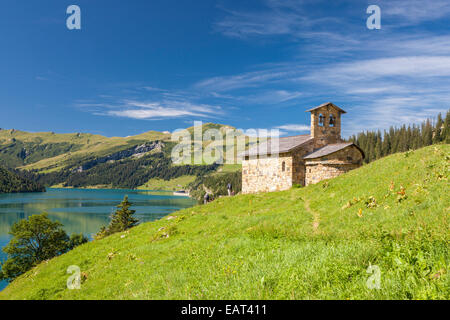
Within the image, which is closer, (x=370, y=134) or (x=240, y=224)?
(x=240, y=224)

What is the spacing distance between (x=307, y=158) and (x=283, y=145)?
436 cm

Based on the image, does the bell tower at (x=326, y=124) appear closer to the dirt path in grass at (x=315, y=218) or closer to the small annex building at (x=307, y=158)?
the small annex building at (x=307, y=158)

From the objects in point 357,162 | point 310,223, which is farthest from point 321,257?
point 357,162

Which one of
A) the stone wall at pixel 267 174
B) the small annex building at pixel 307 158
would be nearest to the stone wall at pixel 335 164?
the small annex building at pixel 307 158

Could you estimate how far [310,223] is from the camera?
47.2 ft

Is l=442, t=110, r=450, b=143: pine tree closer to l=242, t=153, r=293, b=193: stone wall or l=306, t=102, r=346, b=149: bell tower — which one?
l=306, t=102, r=346, b=149: bell tower

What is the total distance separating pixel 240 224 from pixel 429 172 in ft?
37.9

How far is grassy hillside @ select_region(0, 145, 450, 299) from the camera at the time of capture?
614 centimetres

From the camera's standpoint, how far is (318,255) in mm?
8086

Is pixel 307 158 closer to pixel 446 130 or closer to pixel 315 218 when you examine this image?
pixel 315 218

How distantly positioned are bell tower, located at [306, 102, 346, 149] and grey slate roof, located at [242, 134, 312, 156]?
1.38m

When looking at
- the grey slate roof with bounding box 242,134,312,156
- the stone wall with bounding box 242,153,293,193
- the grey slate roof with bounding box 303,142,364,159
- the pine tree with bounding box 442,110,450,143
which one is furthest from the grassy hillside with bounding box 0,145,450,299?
the pine tree with bounding box 442,110,450,143

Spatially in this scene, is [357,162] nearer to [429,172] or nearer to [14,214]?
[429,172]
